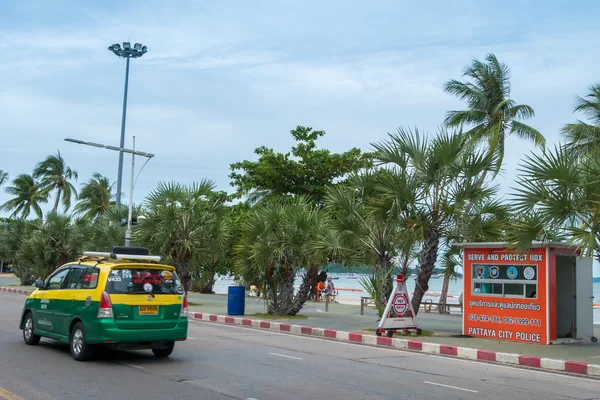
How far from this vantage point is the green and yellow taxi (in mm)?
10555

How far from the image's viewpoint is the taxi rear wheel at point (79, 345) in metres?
10.6

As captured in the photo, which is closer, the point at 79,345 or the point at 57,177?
the point at 79,345

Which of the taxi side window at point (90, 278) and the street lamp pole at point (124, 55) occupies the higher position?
the street lamp pole at point (124, 55)

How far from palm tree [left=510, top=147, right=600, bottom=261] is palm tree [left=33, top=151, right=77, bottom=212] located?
55.4 meters

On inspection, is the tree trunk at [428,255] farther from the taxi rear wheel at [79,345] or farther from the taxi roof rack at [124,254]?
the taxi rear wheel at [79,345]

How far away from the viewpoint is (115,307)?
34.7 ft

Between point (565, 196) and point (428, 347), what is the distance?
14.9 feet

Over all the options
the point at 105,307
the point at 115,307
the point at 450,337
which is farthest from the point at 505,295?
the point at 105,307

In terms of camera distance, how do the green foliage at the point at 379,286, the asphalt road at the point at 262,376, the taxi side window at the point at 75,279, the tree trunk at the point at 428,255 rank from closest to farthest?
the asphalt road at the point at 262,376 < the taxi side window at the point at 75,279 < the tree trunk at the point at 428,255 < the green foliage at the point at 379,286

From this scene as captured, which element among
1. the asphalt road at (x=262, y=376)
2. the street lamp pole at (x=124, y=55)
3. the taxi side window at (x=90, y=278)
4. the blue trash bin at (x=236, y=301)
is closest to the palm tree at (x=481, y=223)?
the asphalt road at (x=262, y=376)

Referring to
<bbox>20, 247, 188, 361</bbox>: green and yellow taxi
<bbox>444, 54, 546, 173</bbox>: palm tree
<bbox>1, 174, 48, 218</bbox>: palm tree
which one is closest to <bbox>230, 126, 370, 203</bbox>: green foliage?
<bbox>444, 54, 546, 173</bbox>: palm tree

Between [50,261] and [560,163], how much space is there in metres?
33.4

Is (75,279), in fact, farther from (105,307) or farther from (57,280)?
(105,307)

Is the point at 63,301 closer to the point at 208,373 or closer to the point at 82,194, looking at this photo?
the point at 208,373
